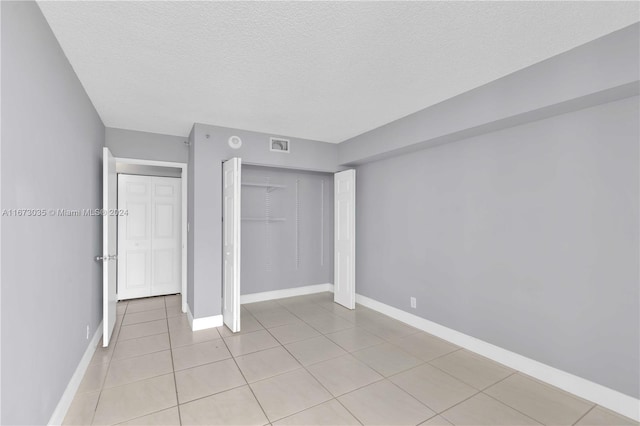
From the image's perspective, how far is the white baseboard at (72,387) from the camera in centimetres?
190

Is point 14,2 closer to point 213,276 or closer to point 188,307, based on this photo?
point 213,276

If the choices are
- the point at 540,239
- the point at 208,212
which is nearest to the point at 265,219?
the point at 208,212

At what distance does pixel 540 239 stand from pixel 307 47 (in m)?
2.44

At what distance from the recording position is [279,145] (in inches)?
163

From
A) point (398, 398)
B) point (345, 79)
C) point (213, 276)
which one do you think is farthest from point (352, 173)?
point (398, 398)

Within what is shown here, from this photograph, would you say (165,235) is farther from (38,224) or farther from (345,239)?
(38,224)

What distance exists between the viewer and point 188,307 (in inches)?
157

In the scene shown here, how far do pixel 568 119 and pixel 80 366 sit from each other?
4455 mm

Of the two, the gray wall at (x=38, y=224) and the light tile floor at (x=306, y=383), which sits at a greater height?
the gray wall at (x=38, y=224)

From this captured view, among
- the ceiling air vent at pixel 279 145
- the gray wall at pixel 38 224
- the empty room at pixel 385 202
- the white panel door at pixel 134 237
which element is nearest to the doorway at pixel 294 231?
the ceiling air vent at pixel 279 145

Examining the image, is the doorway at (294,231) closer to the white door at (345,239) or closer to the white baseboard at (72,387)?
the white door at (345,239)

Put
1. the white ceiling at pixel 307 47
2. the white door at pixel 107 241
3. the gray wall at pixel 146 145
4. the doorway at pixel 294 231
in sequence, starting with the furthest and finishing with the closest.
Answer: the doorway at pixel 294 231
the gray wall at pixel 146 145
the white door at pixel 107 241
the white ceiling at pixel 307 47

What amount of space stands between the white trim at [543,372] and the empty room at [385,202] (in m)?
0.01

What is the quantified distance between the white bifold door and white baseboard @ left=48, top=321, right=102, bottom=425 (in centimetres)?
190
